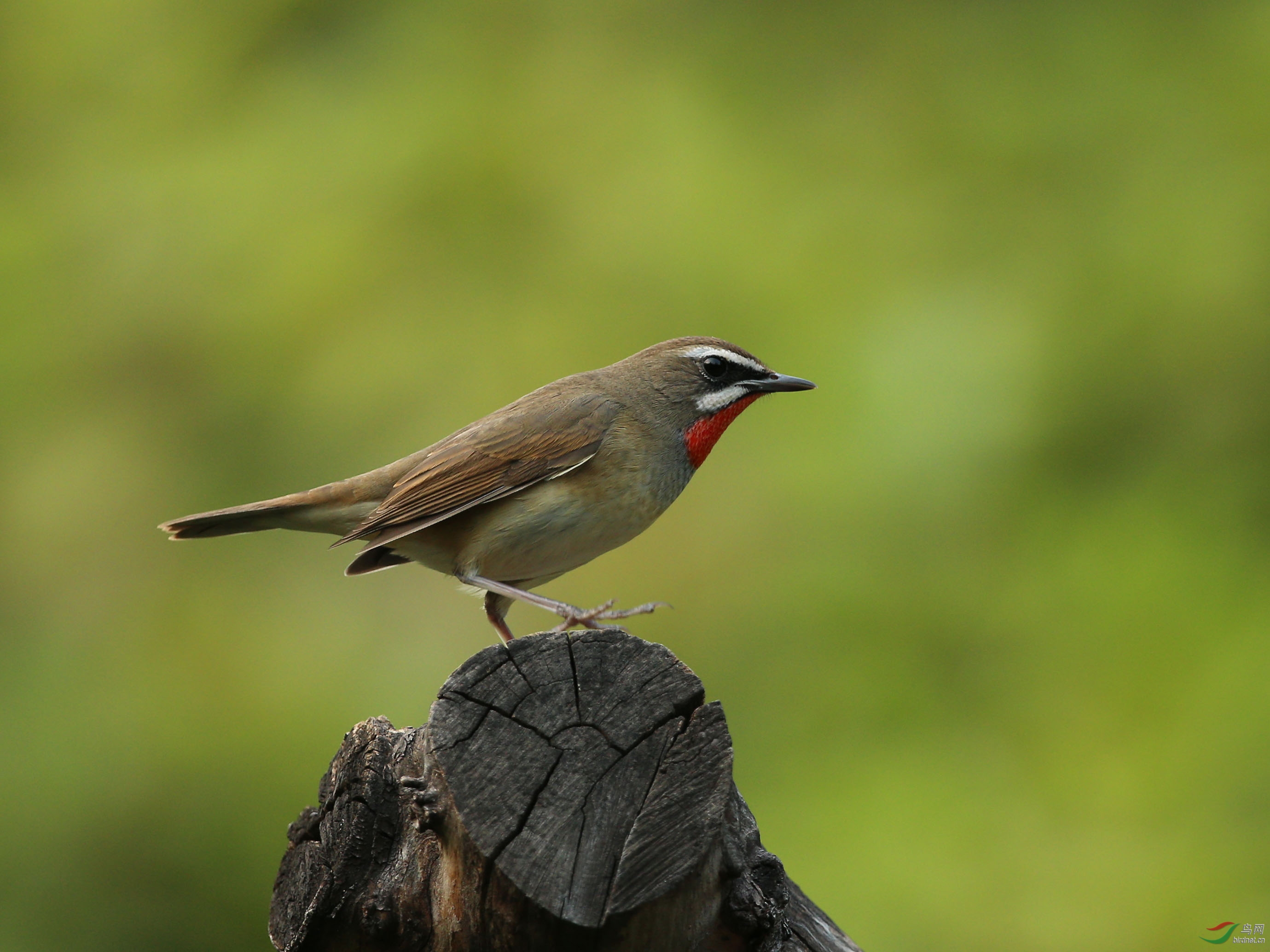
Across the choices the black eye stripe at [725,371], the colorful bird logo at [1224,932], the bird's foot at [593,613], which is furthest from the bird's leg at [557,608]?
the colorful bird logo at [1224,932]

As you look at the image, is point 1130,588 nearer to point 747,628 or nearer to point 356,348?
point 747,628

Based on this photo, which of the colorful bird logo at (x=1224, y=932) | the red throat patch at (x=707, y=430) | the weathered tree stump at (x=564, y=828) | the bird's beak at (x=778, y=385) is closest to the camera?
the weathered tree stump at (x=564, y=828)

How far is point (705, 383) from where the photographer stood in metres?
5.59

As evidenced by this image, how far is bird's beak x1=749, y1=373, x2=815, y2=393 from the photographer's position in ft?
18.2

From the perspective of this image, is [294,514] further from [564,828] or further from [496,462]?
[564,828]

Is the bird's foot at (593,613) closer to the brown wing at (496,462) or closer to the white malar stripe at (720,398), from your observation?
the brown wing at (496,462)

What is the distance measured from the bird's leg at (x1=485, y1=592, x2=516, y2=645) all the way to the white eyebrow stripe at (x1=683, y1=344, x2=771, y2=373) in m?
1.46

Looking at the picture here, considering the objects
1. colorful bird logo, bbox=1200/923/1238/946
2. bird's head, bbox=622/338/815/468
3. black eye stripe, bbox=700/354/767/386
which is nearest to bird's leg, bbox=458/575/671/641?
bird's head, bbox=622/338/815/468

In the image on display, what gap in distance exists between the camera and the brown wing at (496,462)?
5.03 meters

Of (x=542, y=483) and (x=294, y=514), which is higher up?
(x=542, y=483)

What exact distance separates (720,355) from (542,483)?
3.82 ft

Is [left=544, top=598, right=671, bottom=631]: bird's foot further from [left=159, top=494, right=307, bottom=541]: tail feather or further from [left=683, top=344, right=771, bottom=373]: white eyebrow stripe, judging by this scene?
[left=159, top=494, right=307, bottom=541]: tail feather

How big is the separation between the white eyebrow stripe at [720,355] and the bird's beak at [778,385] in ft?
0.21

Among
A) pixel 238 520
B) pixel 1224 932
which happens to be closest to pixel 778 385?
pixel 238 520
